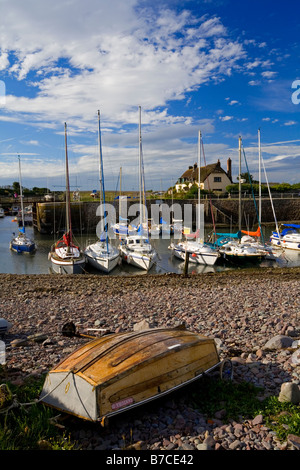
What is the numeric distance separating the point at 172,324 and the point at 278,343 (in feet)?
11.9

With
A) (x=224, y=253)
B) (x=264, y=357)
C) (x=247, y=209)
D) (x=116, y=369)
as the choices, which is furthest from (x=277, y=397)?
(x=247, y=209)

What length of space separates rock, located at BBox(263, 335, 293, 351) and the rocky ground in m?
0.07

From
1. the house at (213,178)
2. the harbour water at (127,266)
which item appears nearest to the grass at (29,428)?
the harbour water at (127,266)

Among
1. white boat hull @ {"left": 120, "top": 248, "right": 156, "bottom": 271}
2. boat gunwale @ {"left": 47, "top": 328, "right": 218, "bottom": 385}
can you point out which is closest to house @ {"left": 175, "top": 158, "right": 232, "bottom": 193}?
white boat hull @ {"left": 120, "top": 248, "right": 156, "bottom": 271}

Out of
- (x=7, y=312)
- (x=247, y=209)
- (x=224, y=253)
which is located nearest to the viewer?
(x=7, y=312)

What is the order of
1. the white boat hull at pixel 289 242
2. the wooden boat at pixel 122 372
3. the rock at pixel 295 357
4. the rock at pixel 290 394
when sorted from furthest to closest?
the white boat hull at pixel 289 242
the rock at pixel 295 357
the rock at pixel 290 394
the wooden boat at pixel 122 372

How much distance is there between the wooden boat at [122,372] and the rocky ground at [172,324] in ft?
1.15

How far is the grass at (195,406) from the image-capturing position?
508cm

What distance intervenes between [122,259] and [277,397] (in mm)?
25370

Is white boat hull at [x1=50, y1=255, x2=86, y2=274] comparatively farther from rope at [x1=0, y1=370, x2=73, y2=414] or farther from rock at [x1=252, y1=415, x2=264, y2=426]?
rock at [x1=252, y1=415, x2=264, y2=426]

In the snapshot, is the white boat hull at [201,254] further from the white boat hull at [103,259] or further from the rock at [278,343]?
the rock at [278,343]

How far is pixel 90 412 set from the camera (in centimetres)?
535
